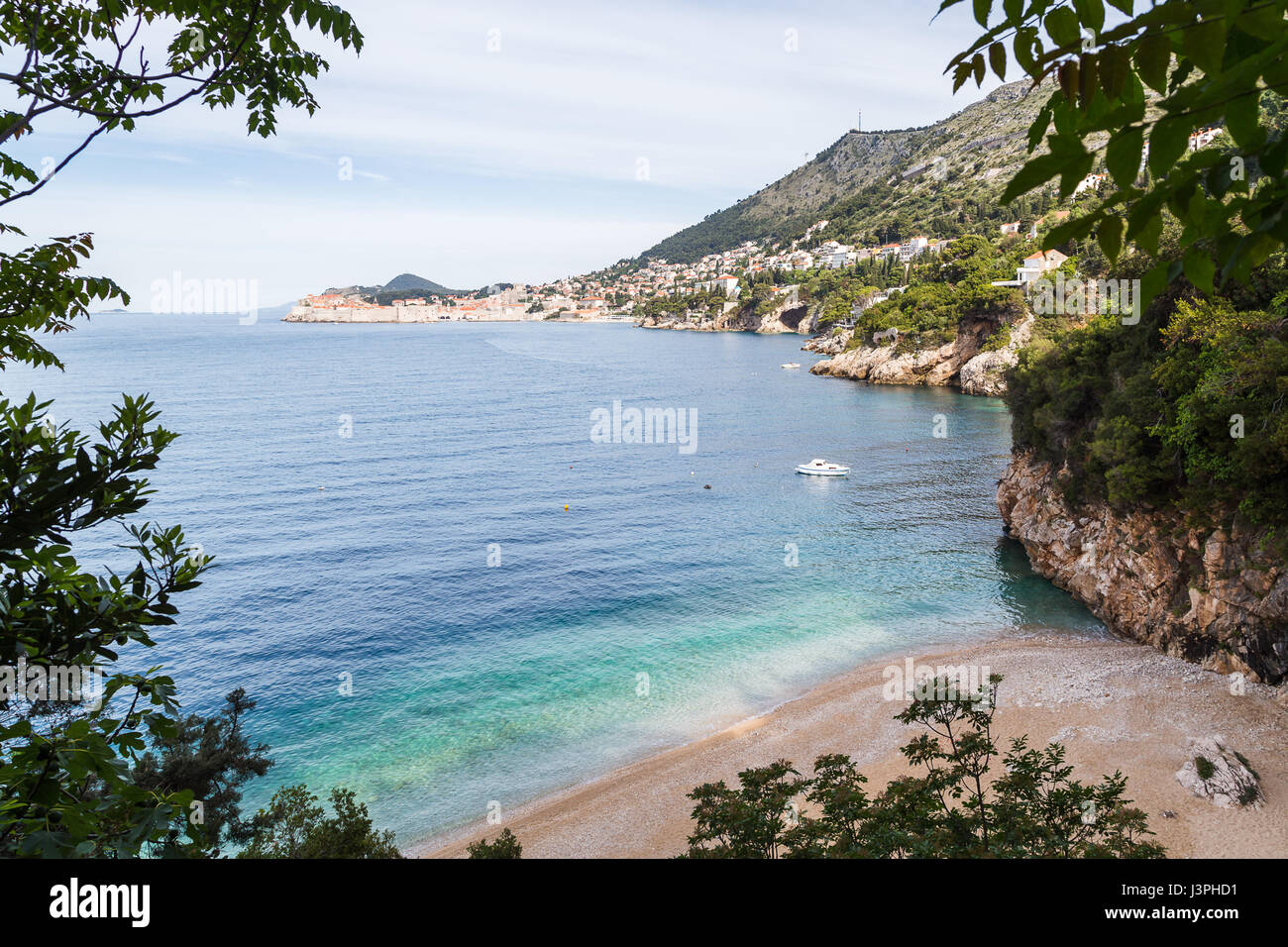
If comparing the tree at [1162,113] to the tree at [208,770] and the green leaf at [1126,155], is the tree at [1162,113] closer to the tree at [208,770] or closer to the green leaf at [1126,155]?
the green leaf at [1126,155]

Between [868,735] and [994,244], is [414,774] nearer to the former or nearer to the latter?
[868,735]

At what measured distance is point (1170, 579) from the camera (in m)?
21.9

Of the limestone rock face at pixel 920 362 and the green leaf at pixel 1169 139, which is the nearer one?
the green leaf at pixel 1169 139

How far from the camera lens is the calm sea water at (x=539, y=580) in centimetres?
2153

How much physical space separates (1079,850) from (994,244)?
335 feet

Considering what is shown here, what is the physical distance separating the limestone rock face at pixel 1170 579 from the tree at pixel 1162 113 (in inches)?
826

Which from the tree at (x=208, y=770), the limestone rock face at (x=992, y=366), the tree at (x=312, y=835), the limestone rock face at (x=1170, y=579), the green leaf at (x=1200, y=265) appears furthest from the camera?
the limestone rock face at (x=992, y=366)

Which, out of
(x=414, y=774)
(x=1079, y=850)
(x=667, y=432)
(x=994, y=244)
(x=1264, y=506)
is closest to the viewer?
(x=1079, y=850)

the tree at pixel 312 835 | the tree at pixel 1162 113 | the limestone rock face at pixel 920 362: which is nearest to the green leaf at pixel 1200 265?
the tree at pixel 1162 113

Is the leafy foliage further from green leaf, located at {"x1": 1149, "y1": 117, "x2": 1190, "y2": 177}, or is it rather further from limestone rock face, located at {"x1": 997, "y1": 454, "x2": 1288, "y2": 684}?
green leaf, located at {"x1": 1149, "y1": 117, "x2": 1190, "y2": 177}

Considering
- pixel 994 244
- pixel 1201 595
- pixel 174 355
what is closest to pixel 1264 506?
pixel 1201 595

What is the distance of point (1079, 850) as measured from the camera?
8336 millimetres

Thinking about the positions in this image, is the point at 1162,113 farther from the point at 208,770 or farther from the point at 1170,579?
the point at 1170,579

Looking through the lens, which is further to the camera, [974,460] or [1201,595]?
[974,460]
